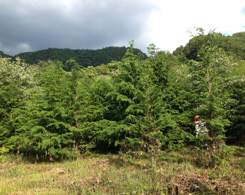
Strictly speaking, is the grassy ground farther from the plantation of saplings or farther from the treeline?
the treeline

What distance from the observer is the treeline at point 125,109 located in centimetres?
617

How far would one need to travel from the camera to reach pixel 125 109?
8.68m

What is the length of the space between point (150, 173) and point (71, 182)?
2543mm

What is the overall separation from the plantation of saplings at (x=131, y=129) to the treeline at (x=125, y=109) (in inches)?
2.0

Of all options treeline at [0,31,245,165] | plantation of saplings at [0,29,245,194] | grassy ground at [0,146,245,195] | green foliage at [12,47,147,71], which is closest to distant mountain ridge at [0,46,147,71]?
green foliage at [12,47,147,71]

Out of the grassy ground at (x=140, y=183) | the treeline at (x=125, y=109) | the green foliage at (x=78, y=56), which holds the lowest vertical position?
the grassy ground at (x=140, y=183)

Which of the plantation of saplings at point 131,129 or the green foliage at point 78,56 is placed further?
the green foliage at point 78,56

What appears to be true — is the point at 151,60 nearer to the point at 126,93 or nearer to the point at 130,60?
the point at 130,60

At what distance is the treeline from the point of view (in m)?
6.17

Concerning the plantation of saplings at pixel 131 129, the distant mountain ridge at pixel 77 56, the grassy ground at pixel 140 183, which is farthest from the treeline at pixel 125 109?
the distant mountain ridge at pixel 77 56

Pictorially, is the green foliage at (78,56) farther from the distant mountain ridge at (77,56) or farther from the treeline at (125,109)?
the treeline at (125,109)

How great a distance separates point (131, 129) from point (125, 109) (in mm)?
2126

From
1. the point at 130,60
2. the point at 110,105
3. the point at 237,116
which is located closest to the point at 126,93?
the point at 110,105

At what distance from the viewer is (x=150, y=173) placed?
17.9 ft
